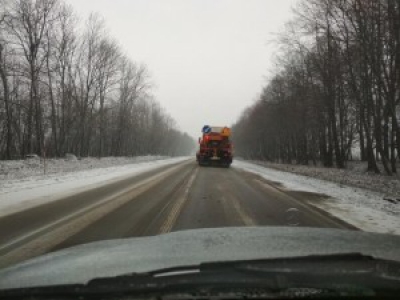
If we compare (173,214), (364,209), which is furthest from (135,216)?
(364,209)

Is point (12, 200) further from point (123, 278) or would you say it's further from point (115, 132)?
point (115, 132)

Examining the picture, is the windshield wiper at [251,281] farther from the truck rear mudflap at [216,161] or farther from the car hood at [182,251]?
the truck rear mudflap at [216,161]

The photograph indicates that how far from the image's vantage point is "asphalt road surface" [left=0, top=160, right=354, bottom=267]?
6938 millimetres

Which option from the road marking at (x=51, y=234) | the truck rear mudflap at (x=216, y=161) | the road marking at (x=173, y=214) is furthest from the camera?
the truck rear mudflap at (x=216, y=161)

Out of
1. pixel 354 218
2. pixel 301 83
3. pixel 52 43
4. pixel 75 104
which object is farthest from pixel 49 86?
pixel 354 218

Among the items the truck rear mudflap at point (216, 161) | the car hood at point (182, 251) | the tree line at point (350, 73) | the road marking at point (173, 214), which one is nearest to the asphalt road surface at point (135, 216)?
the road marking at point (173, 214)

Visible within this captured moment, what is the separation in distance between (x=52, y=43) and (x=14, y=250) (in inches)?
1557

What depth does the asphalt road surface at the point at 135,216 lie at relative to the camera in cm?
694

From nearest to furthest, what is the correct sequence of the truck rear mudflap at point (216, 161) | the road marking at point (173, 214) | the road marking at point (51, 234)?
the road marking at point (51, 234) < the road marking at point (173, 214) < the truck rear mudflap at point (216, 161)

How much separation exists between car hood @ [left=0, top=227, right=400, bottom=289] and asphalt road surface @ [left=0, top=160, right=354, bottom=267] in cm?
229

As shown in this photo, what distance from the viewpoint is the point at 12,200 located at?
39.2 ft

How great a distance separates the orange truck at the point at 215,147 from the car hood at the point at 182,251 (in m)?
31.1

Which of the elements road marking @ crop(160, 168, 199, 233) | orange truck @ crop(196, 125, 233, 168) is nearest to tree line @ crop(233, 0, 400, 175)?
orange truck @ crop(196, 125, 233, 168)

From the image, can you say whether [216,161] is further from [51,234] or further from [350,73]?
[51,234]
